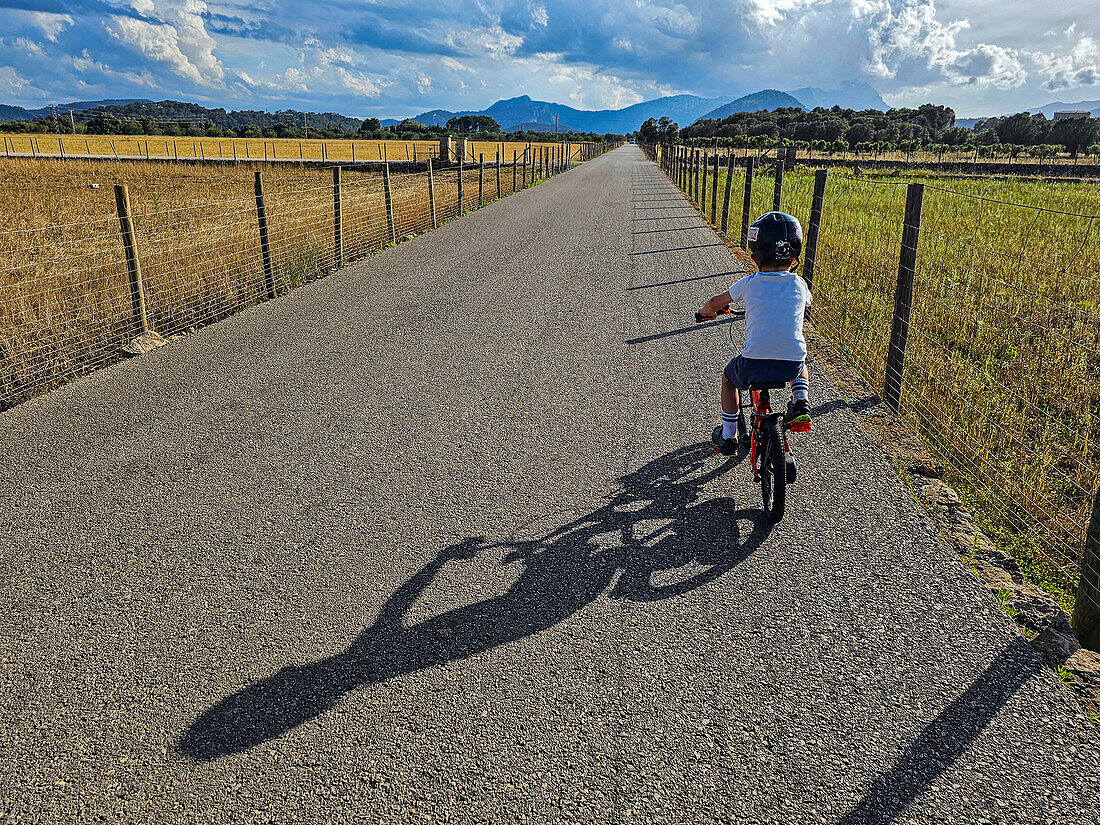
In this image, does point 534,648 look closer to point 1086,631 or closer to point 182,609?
point 182,609

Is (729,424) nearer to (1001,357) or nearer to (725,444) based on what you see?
(725,444)

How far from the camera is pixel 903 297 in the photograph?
18.1 ft

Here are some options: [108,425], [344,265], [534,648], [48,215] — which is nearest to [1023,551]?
[534,648]

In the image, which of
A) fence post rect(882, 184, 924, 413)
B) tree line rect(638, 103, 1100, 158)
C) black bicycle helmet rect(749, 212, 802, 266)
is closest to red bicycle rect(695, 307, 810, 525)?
black bicycle helmet rect(749, 212, 802, 266)

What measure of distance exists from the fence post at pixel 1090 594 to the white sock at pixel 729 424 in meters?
1.72

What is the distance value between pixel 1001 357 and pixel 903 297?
2092 mm

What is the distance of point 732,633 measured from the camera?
3.00 meters

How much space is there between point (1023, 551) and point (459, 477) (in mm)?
3038

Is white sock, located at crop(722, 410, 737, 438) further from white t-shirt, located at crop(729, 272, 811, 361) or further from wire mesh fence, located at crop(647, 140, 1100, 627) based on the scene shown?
wire mesh fence, located at crop(647, 140, 1100, 627)

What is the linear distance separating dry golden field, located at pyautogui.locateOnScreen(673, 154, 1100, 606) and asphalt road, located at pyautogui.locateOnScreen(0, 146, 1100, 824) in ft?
1.99

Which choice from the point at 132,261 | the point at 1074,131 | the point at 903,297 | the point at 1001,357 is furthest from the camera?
the point at 1074,131

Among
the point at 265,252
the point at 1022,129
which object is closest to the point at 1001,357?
the point at 265,252

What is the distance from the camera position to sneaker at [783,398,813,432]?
3.63 metres

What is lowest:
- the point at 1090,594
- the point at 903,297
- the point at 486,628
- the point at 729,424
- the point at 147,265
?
the point at 486,628
